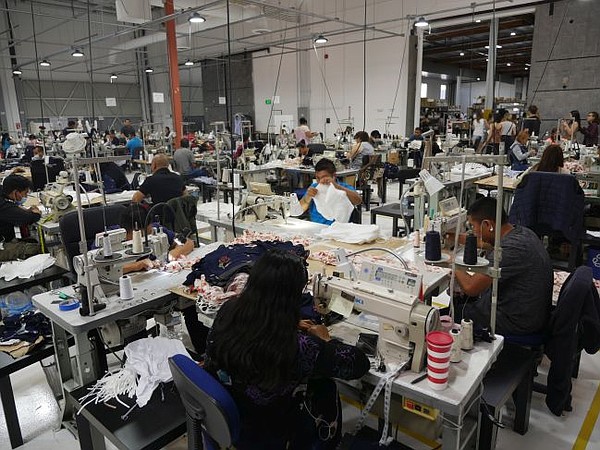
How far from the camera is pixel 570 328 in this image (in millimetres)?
2199

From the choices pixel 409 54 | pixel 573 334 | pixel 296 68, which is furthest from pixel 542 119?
pixel 573 334

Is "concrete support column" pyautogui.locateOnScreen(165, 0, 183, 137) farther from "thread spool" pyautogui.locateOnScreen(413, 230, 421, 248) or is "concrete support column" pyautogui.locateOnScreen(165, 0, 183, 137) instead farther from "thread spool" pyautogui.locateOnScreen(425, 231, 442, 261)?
"thread spool" pyautogui.locateOnScreen(425, 231, 442, 261)

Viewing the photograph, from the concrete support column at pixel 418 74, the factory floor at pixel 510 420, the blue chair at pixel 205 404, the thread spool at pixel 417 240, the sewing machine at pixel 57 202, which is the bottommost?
the factory floor at pixel 510 420

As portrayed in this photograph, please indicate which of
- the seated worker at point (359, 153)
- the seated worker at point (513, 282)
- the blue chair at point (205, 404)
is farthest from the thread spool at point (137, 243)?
the seated worker at point (359, 153)

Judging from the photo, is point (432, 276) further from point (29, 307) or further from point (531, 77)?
point (531, 77)

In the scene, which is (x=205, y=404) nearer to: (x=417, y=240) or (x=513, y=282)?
(x=513, y=282)

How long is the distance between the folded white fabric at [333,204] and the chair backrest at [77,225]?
1758mm

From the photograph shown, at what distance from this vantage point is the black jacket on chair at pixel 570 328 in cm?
219

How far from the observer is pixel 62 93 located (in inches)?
704

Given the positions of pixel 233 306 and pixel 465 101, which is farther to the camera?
pixel 465 101

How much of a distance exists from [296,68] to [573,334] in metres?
14.6

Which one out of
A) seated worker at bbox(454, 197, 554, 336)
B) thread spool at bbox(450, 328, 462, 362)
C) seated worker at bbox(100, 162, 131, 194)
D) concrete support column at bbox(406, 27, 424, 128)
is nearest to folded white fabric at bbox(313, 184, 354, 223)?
seated worker at bbox(454, 197, 554, 336)

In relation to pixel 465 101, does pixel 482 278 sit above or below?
below

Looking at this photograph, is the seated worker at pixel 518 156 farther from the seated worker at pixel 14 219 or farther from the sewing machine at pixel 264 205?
the seated worker at pixel 14 219
